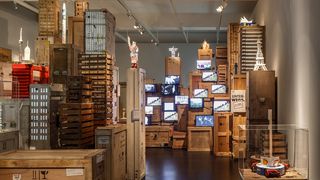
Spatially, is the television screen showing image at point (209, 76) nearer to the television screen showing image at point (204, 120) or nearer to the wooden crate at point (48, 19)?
the television screen showing image at point (204, 120)

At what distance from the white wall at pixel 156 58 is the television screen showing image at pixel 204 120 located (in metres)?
6.59

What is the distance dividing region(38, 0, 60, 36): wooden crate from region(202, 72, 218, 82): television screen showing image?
211 inches

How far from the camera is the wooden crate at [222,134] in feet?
38.4

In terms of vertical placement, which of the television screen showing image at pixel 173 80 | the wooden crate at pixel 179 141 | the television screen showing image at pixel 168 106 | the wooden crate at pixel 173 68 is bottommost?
the wooden crate at pixel 179 141

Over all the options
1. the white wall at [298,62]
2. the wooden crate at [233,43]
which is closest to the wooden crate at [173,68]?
the wooden crate at [233,43]

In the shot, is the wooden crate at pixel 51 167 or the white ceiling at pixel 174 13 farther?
the white ceiling at pixel 174 13

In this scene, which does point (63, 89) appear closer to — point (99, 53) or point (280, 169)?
point (99, 53)

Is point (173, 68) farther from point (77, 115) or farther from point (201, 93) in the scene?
point (77, 115)

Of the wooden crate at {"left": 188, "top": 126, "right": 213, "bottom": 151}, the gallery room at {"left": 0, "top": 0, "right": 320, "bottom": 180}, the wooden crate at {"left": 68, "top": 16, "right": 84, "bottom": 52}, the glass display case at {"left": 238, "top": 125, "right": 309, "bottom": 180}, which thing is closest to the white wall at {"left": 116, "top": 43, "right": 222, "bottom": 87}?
the gallery room at {"left": 0, "top": 0, "right": 320, "bottom": 180}

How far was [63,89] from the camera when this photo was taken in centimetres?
654

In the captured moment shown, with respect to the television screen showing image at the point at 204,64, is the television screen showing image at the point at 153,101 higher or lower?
lower

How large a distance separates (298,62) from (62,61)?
12.5 ft

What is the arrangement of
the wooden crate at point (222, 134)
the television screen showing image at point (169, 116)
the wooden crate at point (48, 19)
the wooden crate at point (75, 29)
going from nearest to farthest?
the wooden crate at point (75, 29) → the wooden crate at point (48, 19) → the wooden crate at point (222, 134) → the television screen showing image at point (169, 116)

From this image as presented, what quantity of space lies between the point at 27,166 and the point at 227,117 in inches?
344
